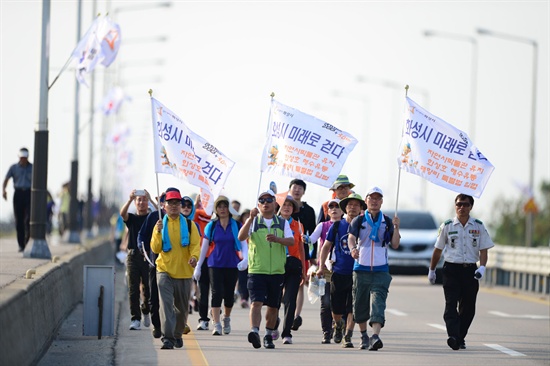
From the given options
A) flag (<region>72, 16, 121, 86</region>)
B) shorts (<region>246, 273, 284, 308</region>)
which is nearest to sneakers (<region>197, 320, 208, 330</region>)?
shorts (<region>246, 273, 284, 308</region>)

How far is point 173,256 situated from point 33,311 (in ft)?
7.02

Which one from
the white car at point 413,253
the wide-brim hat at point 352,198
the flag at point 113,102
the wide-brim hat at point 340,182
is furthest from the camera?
the flag at point 113,102

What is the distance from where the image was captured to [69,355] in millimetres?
15172

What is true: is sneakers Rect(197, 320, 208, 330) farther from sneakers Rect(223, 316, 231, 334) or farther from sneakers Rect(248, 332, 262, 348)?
sneakers Rect(248, 332, 262, 348)

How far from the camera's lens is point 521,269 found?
33.4 meters

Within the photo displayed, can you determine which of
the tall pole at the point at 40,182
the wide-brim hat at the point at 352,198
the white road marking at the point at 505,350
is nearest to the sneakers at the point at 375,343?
the white road marking at the point at 505,350

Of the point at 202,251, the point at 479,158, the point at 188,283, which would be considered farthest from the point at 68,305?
the point at 479,158

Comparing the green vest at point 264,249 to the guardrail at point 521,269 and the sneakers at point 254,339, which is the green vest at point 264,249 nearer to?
the sneakers at point 254,339

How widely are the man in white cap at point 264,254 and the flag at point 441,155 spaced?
2.09 meters

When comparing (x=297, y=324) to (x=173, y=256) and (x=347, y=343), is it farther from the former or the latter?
(x=173, y=256)

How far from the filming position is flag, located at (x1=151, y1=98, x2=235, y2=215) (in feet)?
→ 57.1

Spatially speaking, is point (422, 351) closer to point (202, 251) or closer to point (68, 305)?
point (202, 251)

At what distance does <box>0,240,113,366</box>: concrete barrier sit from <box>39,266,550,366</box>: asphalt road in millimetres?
243

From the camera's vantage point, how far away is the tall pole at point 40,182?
23.5m
